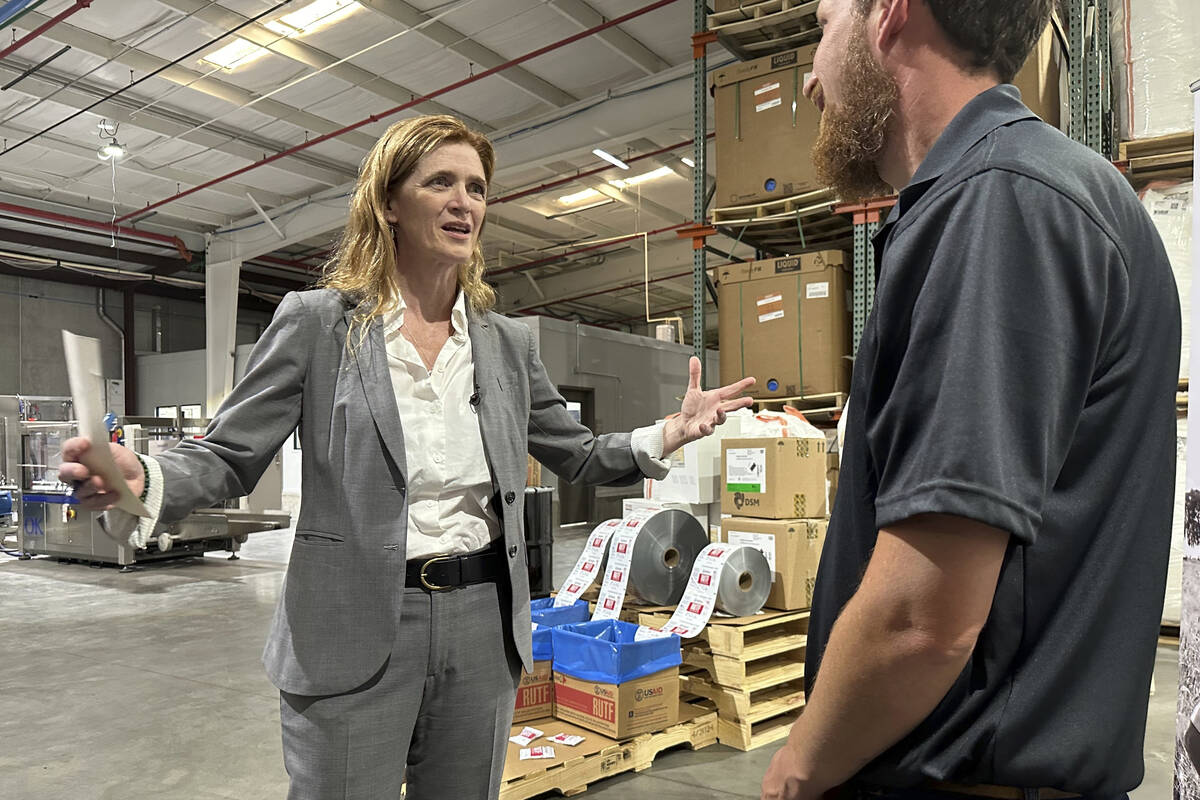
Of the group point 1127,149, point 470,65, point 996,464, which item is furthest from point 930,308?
point 470,65

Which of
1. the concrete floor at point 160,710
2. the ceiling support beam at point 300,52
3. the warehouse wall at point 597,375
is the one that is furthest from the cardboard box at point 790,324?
the warehouse wall at point 597,375

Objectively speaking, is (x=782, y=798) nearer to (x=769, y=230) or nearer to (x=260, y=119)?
(x=769, y=230)

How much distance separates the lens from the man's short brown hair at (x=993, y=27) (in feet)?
2.77

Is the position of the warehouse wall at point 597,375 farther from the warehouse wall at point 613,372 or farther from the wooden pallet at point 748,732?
the wooden pallet at point 748,732

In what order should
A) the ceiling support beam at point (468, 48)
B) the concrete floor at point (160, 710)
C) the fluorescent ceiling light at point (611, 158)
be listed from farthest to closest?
the fluorescent ceiling light at point (611, 158) → the ceiling support beam at point (468, 48) → the concrete floor at point (160, 710)

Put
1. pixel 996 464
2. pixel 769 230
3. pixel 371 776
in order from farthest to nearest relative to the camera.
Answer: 1. pixel 769 230
2. pixel 371 776
3. pixel 996 464

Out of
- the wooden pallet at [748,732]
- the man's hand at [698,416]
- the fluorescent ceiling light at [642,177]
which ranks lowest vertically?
the wooden pallet at [748,732]

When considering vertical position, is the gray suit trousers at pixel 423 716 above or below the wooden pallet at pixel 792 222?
below

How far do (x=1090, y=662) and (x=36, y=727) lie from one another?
513 cm

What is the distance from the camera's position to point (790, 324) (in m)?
5.18

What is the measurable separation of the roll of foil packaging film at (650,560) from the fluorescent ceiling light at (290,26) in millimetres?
5532

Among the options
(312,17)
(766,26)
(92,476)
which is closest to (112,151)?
(312,17)

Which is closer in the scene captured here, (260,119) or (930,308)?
(930,308)

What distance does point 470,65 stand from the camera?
8.43 metres
